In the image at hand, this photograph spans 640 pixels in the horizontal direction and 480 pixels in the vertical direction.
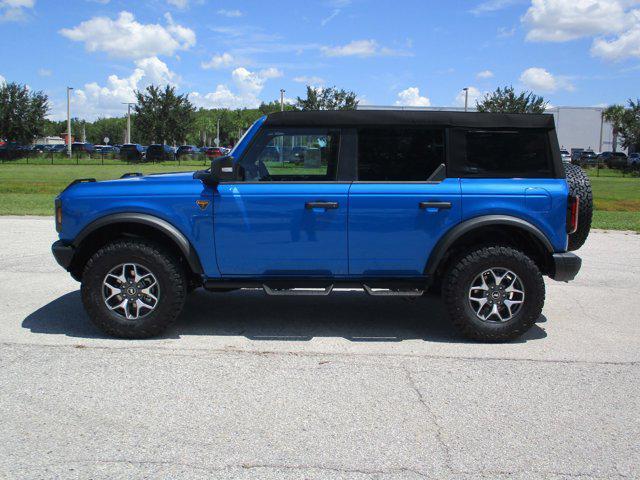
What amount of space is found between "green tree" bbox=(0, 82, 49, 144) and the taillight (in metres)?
59.1

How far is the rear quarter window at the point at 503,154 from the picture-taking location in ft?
16.8

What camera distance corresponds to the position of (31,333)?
17.6ft

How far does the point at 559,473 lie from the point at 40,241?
30.7ft

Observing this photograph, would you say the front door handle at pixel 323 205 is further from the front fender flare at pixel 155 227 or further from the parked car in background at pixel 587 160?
the parked car in background at pixel 587 160

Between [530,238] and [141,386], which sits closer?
[141,386]

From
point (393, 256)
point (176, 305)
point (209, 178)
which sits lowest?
point (176, 305)

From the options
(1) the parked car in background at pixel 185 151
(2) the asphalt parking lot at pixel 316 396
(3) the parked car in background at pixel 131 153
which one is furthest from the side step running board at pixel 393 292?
(3) the parked car in background at pixel 131 153

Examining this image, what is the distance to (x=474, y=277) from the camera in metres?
5.11

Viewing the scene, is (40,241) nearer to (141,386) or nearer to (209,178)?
(209,178)

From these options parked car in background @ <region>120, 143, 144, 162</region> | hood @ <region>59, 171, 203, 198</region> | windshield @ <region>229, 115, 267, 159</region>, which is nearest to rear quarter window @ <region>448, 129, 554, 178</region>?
windshield @ <region>229, 115, 267, 159</region>

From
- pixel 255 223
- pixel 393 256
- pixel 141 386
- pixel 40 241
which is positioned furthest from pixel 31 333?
pixel 40 241

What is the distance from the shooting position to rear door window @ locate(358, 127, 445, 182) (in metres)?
5.17

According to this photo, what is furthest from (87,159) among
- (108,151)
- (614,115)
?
(614,115)

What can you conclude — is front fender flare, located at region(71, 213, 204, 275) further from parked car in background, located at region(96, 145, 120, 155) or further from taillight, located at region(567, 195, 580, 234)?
parked car in background, located at region(96, 145, 120, 155)
